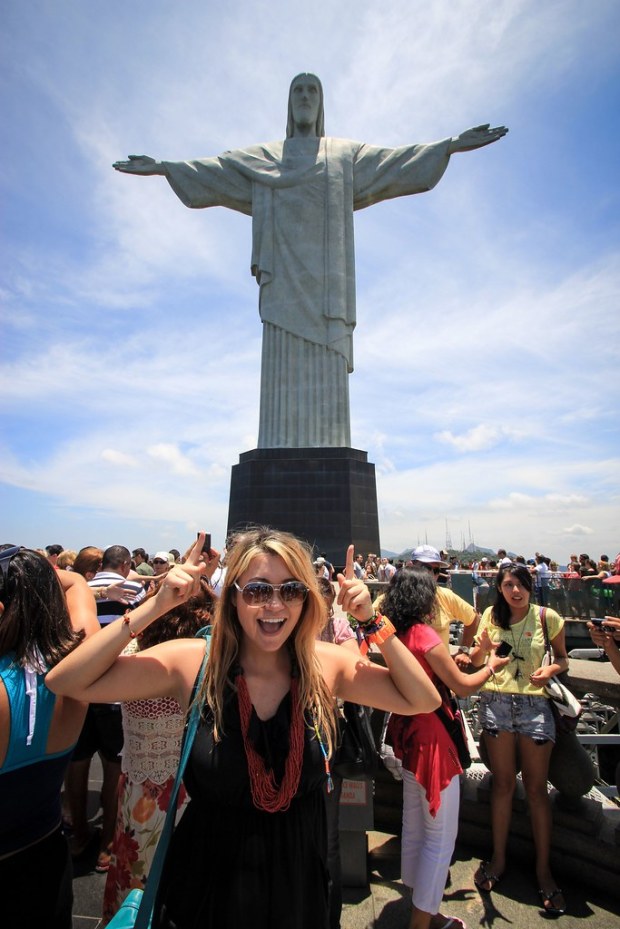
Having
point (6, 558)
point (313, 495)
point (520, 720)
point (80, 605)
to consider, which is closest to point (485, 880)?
point (520, 720)

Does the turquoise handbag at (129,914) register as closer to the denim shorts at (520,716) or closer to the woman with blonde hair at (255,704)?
the woman with blonde hair at (255,704)

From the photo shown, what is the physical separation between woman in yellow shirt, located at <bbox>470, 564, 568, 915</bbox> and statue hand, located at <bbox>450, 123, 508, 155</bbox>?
14.0 meters

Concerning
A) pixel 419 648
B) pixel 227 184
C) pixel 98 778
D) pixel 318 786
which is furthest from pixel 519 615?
pixel 227 184

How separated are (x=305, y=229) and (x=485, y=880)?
14840 millimetres

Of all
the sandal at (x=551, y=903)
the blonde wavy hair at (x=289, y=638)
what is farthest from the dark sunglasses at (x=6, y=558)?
the sandal at (x=551, y=903)

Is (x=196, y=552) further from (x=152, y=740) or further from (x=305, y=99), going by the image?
(x=305, y=99)

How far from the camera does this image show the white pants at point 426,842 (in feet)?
7.56

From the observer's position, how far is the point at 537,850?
271 centimetres

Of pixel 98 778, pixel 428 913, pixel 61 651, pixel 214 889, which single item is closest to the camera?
pixel 214 889

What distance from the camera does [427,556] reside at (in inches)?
131

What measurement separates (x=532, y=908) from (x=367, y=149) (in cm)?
1674

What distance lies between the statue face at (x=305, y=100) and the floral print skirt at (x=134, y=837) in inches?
669

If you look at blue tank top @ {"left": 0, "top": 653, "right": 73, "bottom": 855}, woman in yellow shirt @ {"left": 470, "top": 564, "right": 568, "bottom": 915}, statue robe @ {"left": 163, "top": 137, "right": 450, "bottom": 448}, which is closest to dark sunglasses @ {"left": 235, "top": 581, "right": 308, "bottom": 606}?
blue tank top @ {"left": 0, "top": 653, "right": 73, "bottom": 855}

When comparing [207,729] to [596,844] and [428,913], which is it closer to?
[428,913]
